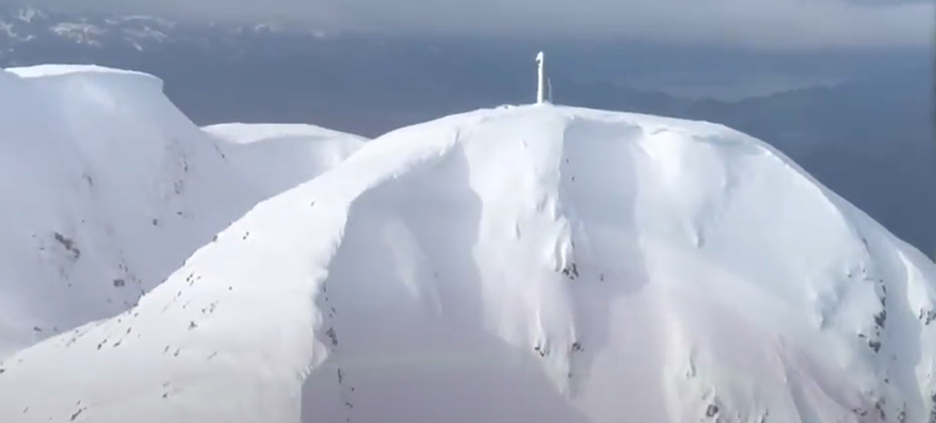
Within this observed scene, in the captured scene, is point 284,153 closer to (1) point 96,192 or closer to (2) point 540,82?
(1) point 96,192

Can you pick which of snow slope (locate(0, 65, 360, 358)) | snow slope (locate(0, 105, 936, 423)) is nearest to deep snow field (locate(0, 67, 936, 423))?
snow slope (locate(0, 105, 936, 423))

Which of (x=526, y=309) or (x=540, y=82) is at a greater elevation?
(x=540, y=82)

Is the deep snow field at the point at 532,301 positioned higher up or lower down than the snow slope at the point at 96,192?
higher up

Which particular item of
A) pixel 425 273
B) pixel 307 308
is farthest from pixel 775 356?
pixel 307 308

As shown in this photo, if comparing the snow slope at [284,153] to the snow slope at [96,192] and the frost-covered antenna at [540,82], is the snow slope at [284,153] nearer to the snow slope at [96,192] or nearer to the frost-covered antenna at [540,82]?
the snow slope at [96,192]

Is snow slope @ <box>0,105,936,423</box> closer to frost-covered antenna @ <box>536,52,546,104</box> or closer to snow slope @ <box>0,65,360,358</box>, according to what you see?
frost-covered antenna @ <box>536,52,546,104</box>

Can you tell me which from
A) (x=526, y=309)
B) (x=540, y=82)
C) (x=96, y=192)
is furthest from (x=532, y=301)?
(x=96, y=192)

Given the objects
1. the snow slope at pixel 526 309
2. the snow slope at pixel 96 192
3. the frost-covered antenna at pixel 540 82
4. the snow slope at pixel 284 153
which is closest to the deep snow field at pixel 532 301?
the snow slope at pixel 526 309
